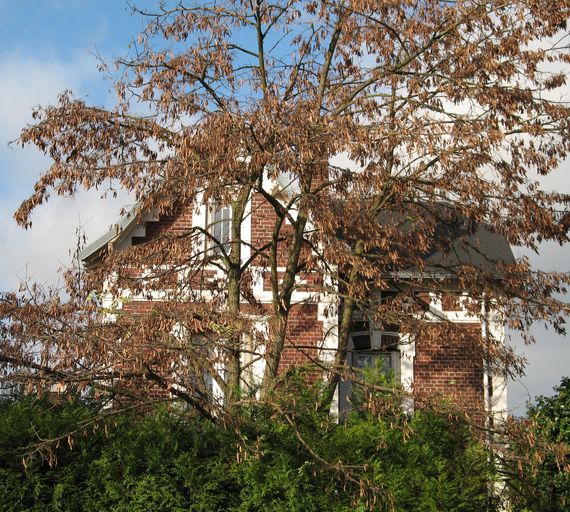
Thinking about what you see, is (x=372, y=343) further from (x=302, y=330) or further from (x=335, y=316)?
(x=302, y=330)

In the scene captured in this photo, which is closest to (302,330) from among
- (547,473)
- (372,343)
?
(372,343)

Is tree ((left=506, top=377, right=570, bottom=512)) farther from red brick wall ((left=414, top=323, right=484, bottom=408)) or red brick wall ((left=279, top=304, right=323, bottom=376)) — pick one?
red brick wall ((left=279, top=304, right=323, bottom=376))

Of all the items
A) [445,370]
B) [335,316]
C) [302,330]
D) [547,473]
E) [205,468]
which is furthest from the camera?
[445,370]

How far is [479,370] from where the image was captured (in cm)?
1689

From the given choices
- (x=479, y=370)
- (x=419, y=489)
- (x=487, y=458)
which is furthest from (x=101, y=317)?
(x=479, y=370)

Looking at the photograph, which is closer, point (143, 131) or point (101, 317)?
point (101, 317)

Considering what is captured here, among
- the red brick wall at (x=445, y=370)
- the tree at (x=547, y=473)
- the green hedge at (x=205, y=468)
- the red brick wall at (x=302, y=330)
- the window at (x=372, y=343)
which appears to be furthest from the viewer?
the window at (x=372, y=343)

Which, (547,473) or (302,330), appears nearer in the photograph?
(547,473)

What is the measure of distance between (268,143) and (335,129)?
942 mm

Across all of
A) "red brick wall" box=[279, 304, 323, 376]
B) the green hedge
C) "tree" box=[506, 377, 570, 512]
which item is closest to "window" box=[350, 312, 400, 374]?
"red brick wall" box=[279, 304, 323, 376]

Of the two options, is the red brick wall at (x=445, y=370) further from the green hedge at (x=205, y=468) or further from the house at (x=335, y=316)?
the green hedge at (x=205, y=468)

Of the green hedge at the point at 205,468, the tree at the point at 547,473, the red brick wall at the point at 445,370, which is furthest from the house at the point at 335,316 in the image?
the green hedge at the point at 205,468

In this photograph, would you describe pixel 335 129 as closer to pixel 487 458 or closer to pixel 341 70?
pixel 341 70

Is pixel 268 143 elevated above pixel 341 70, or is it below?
below
